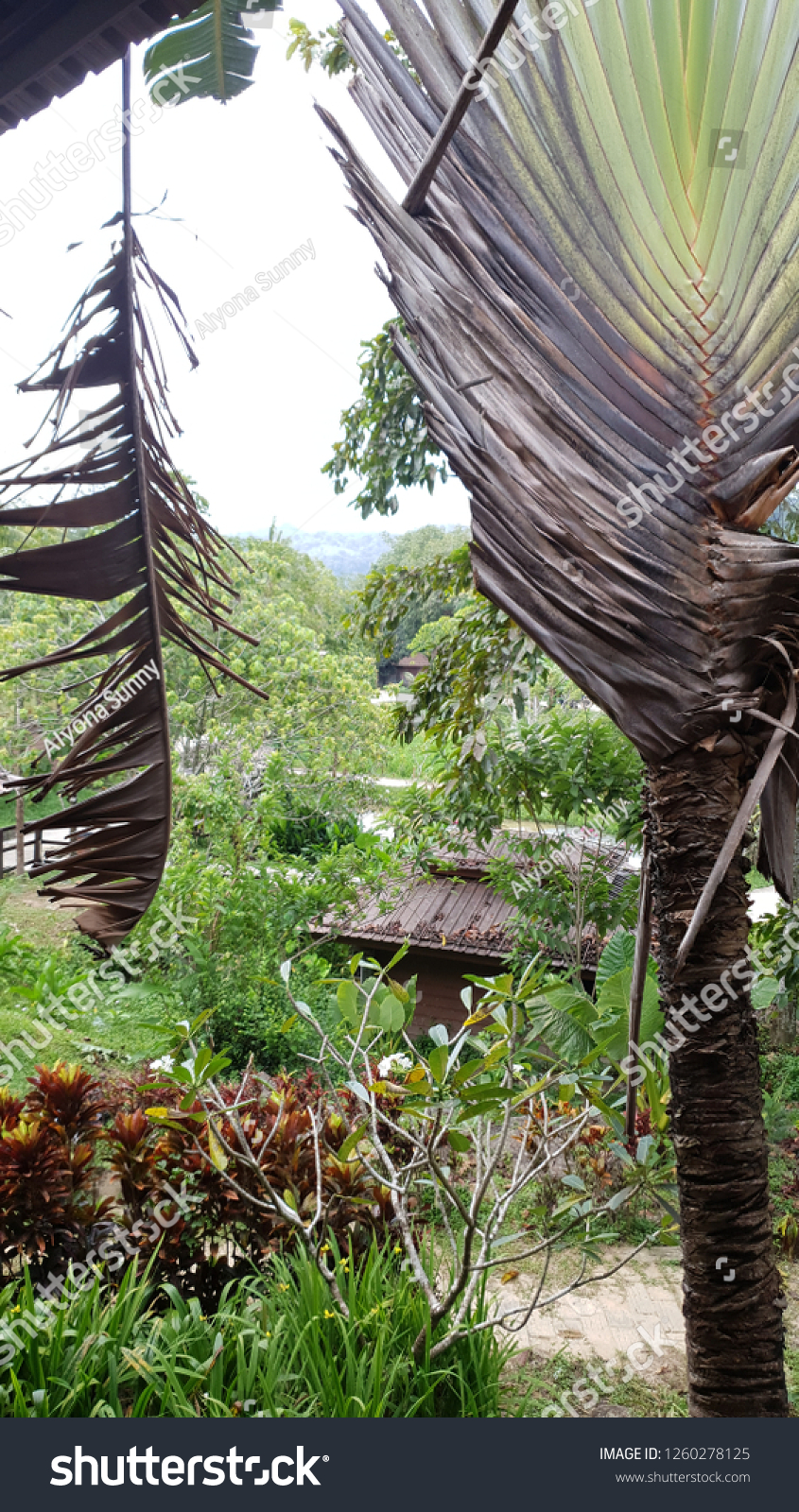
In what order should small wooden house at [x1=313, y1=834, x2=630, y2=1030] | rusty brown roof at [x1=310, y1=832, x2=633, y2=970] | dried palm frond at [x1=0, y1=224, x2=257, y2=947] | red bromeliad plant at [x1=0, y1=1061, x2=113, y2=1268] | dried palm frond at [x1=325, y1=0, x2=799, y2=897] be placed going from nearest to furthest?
dried palm frond at [x1=325, y1=0, x2=799, y2=897] → dried palm frond at [x1=0, y1=224, x2=257, y2=947] → red bromeliad plant at [x1=0, y1=1061, x2=113, y2=1268] → rusty brown roof at [x1=310, y1=832, x2=633, y2=970] → small wooden house at [x1=313, y1=834, x2=630, y2=1030]

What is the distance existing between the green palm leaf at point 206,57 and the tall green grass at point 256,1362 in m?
2.14

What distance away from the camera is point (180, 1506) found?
3.16 ft

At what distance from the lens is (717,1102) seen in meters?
0.84

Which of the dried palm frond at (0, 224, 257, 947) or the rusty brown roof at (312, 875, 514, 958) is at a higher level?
the dried palm frond at (0, 224, 257, 947)

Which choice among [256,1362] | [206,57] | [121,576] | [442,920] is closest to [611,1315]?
[256,1362]

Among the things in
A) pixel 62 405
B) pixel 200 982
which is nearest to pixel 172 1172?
pixel 62 405

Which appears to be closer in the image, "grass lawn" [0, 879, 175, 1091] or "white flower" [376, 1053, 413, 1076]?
"white flower" [376, 1053, 413, 1076]

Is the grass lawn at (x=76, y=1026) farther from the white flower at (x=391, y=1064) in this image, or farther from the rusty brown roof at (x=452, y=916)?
the white flower at (x=391, y=1064)

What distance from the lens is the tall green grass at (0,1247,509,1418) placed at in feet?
4.88

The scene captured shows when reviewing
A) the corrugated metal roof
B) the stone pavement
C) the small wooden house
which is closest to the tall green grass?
the stone pavement

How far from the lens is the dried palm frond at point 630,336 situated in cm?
77

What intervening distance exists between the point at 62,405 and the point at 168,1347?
67.5 inches

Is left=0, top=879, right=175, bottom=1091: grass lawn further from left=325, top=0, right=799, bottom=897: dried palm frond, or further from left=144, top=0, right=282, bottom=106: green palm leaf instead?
left=325, top=0, right=799, bottom=897: dried palm frond

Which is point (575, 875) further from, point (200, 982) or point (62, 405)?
point (62, 405)
